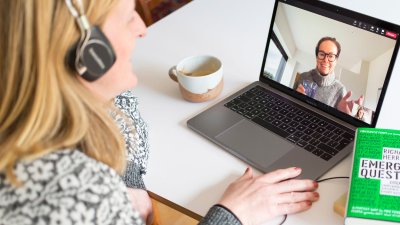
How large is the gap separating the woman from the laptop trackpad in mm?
341

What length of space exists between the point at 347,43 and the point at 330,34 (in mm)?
46

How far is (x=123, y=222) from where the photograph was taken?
728mm

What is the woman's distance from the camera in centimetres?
65

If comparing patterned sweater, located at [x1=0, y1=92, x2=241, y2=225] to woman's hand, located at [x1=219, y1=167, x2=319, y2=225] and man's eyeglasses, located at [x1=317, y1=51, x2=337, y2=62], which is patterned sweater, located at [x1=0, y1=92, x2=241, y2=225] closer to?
woman's hand, located at [x1=219, y1=167, x2=319, y2=225]

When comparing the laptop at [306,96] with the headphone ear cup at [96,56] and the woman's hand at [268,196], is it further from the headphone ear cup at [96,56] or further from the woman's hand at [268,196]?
the headphone ear cup at [96,56]

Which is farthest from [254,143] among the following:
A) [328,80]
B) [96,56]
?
[96,56]

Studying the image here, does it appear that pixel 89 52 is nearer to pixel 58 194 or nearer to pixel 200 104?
pixel 58 194

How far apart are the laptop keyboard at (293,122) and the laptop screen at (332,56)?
3 centimetres

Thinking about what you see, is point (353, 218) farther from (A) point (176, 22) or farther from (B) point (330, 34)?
(A) point (176, 22)

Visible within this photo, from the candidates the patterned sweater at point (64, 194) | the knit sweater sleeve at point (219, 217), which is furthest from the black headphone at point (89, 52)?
the knit sweater sleeve at point (219, 217)

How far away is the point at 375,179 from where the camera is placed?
88cm

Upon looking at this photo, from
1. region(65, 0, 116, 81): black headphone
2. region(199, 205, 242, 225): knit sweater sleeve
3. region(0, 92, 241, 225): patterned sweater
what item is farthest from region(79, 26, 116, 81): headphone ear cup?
region(199, 205, 242, 225): knit sweater sleeve

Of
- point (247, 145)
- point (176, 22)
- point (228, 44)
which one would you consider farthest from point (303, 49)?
point (176, 22)

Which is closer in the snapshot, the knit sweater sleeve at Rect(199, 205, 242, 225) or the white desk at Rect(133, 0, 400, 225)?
A: the knit sweater sleeve at Rect(199, 205, 242, 225)
